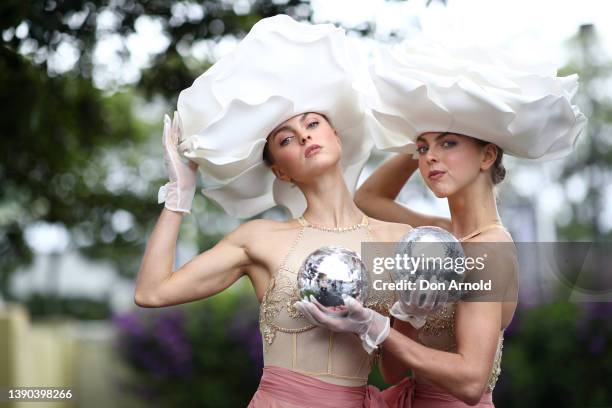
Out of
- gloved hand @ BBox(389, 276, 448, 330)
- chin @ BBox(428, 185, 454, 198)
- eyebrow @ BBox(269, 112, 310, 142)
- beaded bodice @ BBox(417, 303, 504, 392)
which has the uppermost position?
eyebrow @ BBox(269, 112, 310, 142)

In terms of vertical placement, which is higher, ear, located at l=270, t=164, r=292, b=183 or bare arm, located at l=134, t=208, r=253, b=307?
ear, located at l=270, t=164, r=292, b=183

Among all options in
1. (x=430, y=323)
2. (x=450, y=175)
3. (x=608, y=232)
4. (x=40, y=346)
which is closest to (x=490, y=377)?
(x=430, y=323)

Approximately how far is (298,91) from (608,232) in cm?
1093

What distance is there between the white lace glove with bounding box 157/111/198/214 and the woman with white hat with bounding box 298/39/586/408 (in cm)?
77

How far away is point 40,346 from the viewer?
11211 mm

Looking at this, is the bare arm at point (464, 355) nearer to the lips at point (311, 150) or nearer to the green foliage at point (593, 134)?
the lips at point (311, 150)

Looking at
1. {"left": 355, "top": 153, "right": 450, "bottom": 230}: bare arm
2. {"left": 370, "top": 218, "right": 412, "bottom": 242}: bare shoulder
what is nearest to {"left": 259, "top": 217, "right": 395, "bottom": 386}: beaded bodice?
{"left": 370, "top": 218, "right": 412, "bottom": 242}: bare shoulder

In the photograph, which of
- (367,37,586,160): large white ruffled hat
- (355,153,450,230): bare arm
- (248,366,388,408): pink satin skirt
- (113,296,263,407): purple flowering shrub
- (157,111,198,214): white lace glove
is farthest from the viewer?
(113,296,263,407): purple flowering shrub

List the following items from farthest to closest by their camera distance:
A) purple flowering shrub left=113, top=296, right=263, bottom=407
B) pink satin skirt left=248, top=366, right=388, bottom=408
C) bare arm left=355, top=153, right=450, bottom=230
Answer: purple flowering shrub left=113, top=296, right=263, bottom=407, bare arm left=355, top=153, right=450, bottom=230, pink satin skirt left=248, top=366, right=388, bottom=408

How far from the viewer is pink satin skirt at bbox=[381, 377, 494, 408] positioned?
3.49m

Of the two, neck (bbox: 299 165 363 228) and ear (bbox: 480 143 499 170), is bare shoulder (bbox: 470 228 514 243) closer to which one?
ear (bbox: 480 143 499 170)

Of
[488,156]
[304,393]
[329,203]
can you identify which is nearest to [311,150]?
[329,203]

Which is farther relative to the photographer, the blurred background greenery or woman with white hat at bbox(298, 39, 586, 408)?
the blurred background greenery

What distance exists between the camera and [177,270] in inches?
135
